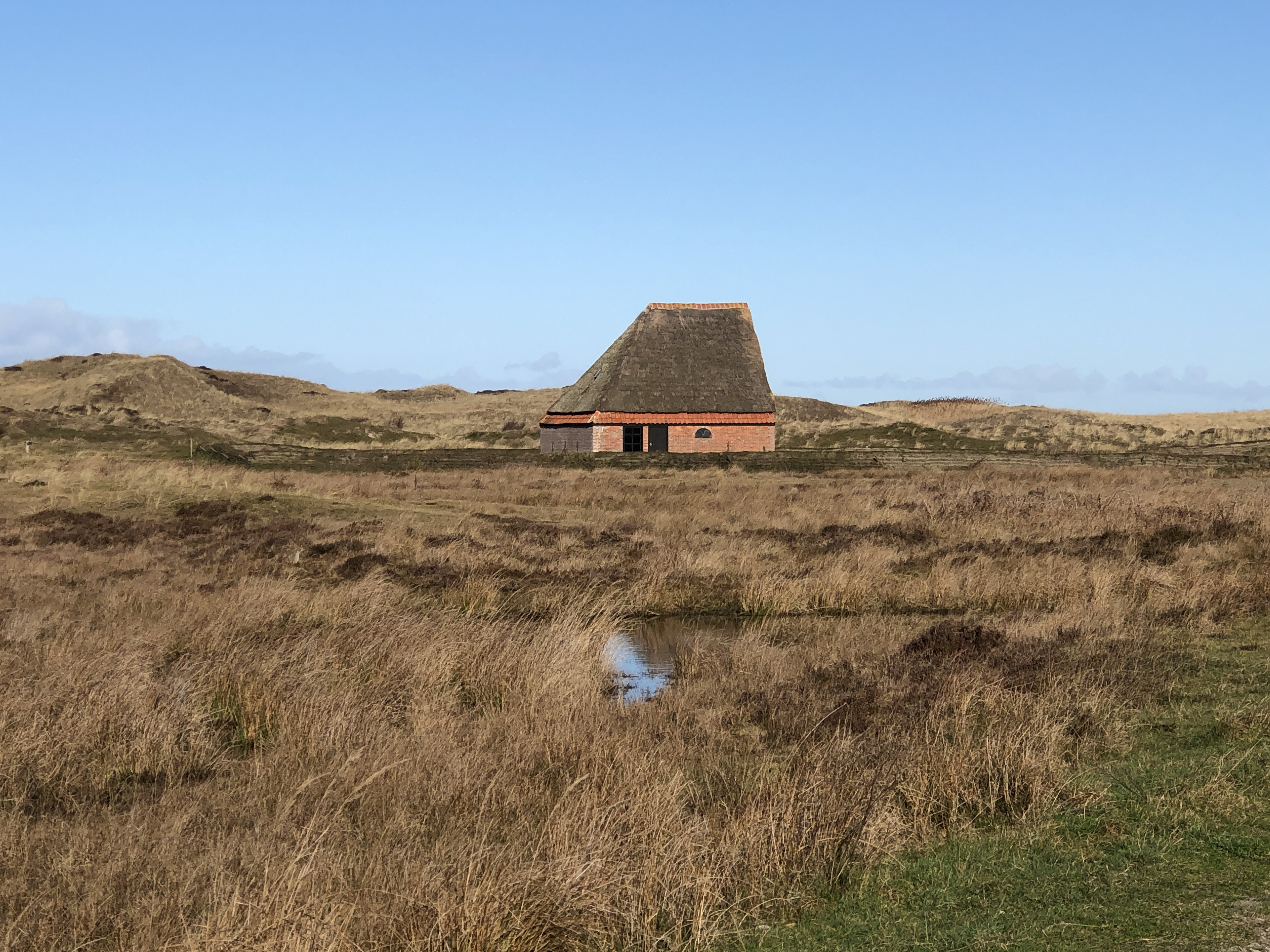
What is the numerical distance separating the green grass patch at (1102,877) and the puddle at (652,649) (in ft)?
13.4

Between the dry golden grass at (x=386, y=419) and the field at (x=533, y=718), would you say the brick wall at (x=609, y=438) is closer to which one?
the dry golden grass at (x=386, y=419)

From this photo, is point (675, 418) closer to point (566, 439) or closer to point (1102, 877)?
point (566, 439)

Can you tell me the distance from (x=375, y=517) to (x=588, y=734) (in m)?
16.6

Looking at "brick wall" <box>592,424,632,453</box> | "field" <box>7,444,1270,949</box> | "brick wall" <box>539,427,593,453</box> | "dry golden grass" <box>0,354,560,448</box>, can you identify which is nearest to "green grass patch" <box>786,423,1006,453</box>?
"brick wall" <box>592,424,632,453</box>

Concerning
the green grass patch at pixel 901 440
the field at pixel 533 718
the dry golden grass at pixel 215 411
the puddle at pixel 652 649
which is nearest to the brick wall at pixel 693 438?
the green grass patch at pixel 901 440

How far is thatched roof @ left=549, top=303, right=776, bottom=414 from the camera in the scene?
48.8 meters

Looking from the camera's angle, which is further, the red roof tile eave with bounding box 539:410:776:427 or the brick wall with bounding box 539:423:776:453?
the brick wall with bounding box 539:423:776:453

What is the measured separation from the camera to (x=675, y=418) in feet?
159

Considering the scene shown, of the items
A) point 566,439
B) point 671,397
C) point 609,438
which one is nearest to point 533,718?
point 609,438

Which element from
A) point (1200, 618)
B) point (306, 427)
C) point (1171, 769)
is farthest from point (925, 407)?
point (1171, 769)

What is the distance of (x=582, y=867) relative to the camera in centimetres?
569

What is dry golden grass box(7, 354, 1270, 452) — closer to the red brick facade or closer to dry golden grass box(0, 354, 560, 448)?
dry golden grass box(0, 354, 560, 448)

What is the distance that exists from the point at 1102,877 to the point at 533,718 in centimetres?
415

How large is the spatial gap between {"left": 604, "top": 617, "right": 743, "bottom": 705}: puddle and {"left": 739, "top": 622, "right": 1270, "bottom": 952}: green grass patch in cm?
409
